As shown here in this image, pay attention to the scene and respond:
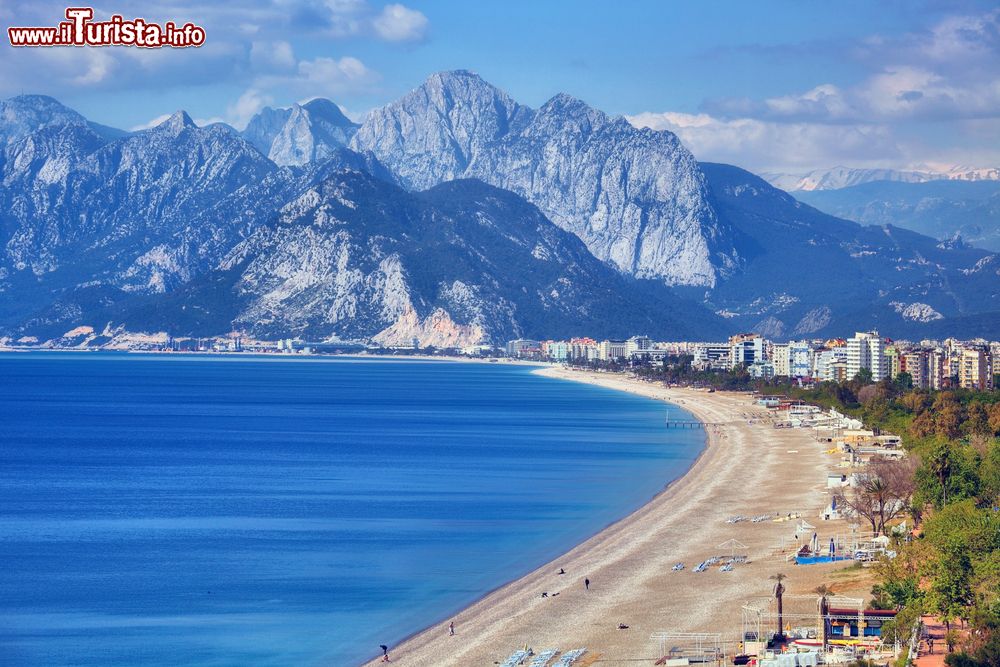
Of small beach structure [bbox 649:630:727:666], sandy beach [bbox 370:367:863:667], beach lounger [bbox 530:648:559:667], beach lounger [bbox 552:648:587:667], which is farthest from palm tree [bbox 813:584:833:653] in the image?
beach lounger [bbox 530:648:559:667]

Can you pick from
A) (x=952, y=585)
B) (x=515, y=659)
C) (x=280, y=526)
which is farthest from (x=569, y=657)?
(x=280, y=526)

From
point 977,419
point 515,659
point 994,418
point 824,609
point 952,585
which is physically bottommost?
point 515,659

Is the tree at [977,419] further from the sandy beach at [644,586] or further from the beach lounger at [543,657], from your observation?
the beach lounger at [543,657]

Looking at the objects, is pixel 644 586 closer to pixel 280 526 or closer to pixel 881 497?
pixel 881 497

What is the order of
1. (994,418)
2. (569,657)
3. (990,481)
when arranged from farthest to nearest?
1. (994,418)
2. (990,481)
3. (569,657)

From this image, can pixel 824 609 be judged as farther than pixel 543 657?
Yes

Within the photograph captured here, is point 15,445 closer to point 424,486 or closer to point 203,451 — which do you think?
point 203,451

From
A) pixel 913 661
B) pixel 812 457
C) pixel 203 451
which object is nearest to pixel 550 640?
pixel 913 661
